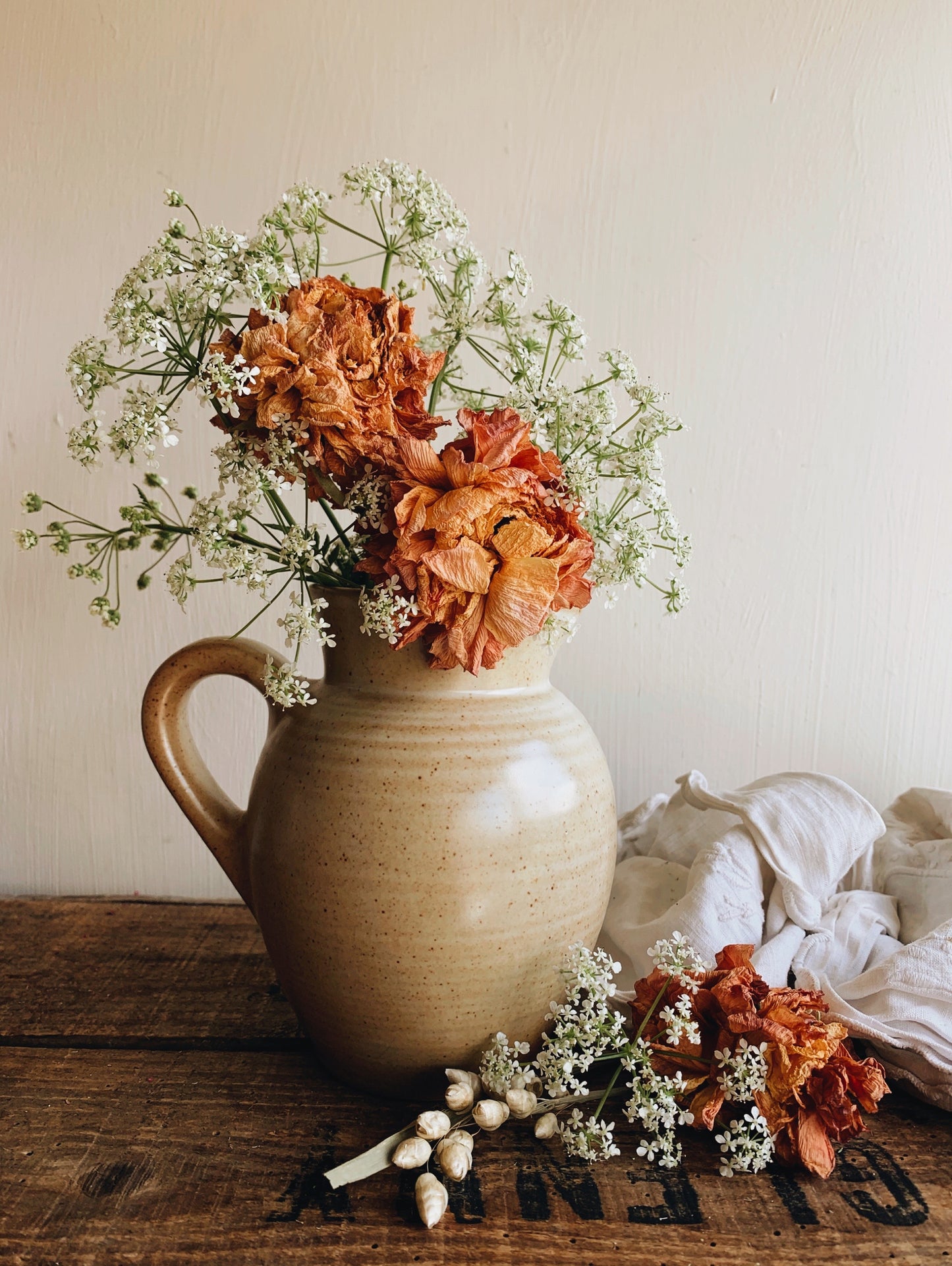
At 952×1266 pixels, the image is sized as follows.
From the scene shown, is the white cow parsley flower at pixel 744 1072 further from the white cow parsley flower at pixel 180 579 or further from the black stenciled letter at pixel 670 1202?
the white cow parsley flower at pixel 180 579

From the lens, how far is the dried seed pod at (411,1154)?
53cm

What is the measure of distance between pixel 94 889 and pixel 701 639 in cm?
69

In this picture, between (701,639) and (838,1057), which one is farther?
(701,639)

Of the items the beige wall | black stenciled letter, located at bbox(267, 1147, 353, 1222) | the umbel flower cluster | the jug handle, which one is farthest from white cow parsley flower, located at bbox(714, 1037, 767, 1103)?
the beige wall

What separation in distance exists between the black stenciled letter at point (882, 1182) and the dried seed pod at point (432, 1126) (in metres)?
0.22

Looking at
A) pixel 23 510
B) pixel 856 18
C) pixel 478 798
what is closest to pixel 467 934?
pixel 478 798

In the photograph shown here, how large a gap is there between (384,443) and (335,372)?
0.15 ft

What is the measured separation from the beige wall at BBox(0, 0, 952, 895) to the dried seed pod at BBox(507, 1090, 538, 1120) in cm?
47

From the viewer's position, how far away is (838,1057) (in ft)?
1.82

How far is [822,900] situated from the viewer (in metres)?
0.74

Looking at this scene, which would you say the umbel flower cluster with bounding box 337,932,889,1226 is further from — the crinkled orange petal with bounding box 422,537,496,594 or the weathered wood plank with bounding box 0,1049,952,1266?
the crinkled orange petal with bounding box 422,537,496,594

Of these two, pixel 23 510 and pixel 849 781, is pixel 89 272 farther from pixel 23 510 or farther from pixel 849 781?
pixel 849 781

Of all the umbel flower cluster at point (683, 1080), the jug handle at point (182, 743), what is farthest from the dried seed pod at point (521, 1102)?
the jug handle at point (182, 743)

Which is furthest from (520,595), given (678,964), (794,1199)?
(794,1199)
